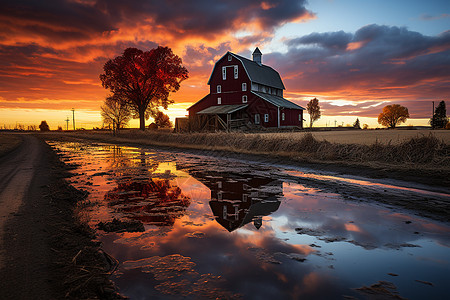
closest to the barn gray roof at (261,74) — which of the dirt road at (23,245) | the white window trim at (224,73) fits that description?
the white window trim at (224,73)

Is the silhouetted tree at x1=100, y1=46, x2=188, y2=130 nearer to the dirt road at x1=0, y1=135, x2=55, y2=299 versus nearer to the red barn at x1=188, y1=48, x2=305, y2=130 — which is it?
the red barn at x1=188, y1=48, x2=305, y2=130

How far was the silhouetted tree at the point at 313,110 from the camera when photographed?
73.3m

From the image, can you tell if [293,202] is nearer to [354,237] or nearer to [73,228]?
[354,237]

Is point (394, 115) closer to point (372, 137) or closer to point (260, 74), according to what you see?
point (260, 74)

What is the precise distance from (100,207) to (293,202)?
4525mm

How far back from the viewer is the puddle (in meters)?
2.97

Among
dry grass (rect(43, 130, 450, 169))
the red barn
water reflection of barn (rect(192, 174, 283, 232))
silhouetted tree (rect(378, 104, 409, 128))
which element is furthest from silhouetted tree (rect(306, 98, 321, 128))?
water reflection of barn (rect(192, 174, 283, 232))

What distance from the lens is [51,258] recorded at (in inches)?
136

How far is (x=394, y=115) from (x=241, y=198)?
83.0m

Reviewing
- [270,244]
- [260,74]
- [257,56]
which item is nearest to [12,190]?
[270,244]

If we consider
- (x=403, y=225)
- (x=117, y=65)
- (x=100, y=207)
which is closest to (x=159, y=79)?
(x=117, y=65)

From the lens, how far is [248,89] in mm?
40750

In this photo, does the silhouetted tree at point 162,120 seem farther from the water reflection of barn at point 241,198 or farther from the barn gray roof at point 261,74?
the water reflection of barn at point 241,198

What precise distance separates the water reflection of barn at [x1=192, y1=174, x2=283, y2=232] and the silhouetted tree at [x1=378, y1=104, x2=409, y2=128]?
261ft
